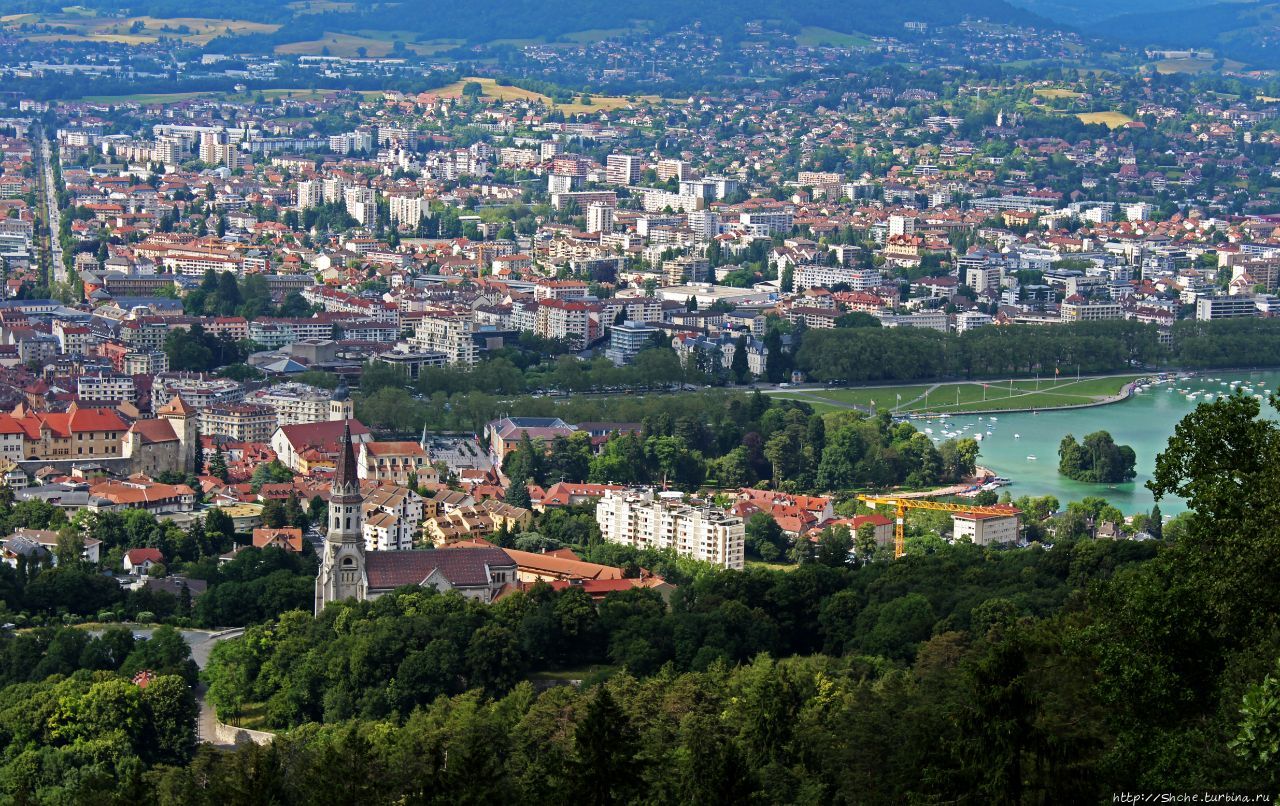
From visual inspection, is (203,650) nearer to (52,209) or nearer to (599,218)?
(52,209)

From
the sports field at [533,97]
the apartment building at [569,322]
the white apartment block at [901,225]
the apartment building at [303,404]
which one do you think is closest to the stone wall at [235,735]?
the apartment building at [303,404]

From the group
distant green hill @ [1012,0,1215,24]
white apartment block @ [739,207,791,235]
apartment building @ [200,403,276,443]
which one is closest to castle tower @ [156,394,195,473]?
apartment building @ [200,403,276,443]

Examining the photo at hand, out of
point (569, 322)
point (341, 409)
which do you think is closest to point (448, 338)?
point (569, 322)

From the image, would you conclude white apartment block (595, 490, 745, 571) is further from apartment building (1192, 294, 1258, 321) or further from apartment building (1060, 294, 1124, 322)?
apartment building (1192, 294, 1258, 321)

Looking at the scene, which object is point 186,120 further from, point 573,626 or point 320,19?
point 573,626

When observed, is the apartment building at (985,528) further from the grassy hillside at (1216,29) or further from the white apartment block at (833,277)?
the grassy hillside at (1216,29)

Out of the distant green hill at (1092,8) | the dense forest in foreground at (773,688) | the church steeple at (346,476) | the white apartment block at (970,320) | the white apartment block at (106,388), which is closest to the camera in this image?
the dense forest in foreground at (773,688)

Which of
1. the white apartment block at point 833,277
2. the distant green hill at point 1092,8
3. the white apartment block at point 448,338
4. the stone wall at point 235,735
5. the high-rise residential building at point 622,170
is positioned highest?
the distant green hill at point 1092,8
